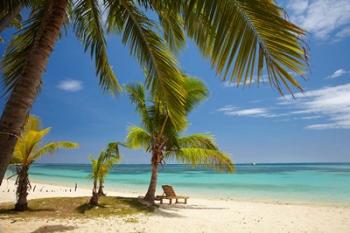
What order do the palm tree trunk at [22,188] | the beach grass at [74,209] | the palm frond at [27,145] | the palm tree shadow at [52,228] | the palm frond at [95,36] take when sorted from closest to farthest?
the palm frond at [95,36], the palm tree shadow at [52,228], the beach grass at [74,209], the palm frond at [27,145], the palm tree trunk at [22,188]

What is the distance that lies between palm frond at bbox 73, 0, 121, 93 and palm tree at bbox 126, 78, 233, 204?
Answer: 21.2 ft

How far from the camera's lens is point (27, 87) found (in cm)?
299

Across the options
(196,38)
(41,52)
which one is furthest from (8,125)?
(196,38)

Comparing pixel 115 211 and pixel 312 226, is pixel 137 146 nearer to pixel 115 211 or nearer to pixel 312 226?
pixel 115 211

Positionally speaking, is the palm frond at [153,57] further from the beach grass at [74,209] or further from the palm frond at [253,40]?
the beach grass at [74,209]

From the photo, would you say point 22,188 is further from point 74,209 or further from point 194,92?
point 194,92

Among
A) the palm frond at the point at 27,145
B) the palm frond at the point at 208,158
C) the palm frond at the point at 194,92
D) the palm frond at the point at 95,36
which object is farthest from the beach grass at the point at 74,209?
the palm frond at the point at 95,36

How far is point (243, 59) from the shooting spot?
2.96 m

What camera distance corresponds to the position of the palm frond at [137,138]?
504 inches

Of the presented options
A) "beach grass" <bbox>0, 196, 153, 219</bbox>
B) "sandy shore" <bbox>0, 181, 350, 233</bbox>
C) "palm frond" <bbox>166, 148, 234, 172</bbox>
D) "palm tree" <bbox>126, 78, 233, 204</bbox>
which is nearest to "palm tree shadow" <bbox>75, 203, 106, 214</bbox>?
"beach grass" <bbox>0, 196, 153, 219</bbox>

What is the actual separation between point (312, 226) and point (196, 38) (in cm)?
791

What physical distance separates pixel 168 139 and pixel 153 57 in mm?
8396

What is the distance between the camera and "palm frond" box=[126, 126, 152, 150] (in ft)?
42.0

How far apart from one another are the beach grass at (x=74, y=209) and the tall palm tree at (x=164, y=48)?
18.9 ft
